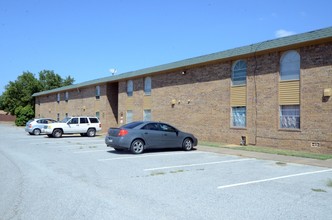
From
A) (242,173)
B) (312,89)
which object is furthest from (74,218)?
(312,89)

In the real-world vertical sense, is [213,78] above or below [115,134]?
above

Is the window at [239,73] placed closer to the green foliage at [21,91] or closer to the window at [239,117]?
the window at [239,117]

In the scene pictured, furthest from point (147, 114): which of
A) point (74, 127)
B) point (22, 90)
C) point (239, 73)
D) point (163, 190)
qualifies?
point (22, 90)

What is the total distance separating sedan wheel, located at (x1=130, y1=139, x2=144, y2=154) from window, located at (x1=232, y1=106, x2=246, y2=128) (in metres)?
6.44

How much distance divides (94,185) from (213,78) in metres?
14.2

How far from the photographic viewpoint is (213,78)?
21.3 meters

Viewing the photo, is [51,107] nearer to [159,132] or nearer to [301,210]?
[159,132]

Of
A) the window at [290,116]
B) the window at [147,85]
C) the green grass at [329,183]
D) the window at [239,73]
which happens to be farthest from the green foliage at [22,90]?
the green grass at [329,183]

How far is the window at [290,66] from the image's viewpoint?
53.9 ft

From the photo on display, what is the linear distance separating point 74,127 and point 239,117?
48.0 feet

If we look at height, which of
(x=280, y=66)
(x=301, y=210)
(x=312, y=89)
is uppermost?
(x=280, y=66)

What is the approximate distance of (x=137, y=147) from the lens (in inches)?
603

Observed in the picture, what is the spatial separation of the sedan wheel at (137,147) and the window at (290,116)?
6.90 m

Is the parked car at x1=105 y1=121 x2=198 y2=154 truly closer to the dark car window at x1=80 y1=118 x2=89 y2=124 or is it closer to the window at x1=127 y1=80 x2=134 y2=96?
the dark car window at x1=80 y1=118 x2=89 y2=124
